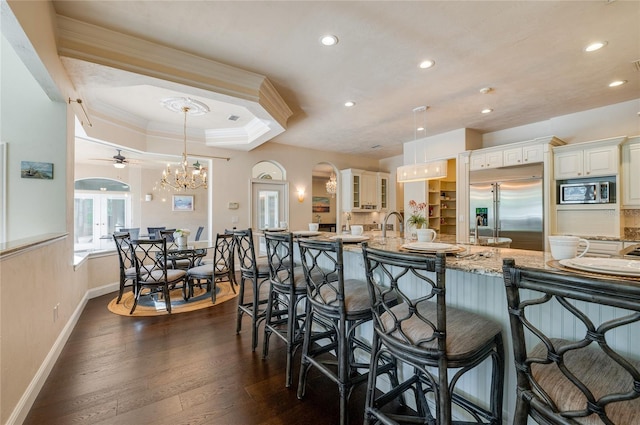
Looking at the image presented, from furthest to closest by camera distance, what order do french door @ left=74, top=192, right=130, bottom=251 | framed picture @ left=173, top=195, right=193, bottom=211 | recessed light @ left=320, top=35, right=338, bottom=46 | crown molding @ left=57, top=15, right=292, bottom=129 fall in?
framed picture @ left=173, top=195, right=193, bottom=211 < french door @ left=74, top=192, right=130, bottom=251 < recessed light @ left=320, top=35, right=338, bottom=46 < crown molding @ left=57, top=15, right=292, bottom=129

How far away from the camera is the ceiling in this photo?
221 cm

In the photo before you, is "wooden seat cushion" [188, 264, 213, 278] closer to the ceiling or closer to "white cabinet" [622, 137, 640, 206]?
the ceiling

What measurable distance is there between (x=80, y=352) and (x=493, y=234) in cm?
566

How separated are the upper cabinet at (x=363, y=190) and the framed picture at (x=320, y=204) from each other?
276 cm

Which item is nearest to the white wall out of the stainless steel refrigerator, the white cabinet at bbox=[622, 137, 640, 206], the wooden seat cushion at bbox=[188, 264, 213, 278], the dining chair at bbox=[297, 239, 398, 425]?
the wooden seat cushion at bbox=[188, 264, 213, 278]

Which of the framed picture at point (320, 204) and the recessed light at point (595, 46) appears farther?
the framed picture at point (320, 204)

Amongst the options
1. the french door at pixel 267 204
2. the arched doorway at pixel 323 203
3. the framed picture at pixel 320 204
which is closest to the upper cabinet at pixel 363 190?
the french door at pixel 267 204

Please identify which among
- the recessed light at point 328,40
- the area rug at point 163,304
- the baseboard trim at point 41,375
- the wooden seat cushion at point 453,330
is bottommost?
the area rug at point 163,304

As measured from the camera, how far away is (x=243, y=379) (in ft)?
7.07

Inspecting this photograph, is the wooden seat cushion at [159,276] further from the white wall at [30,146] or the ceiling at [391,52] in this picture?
the ceiling at [391,52]

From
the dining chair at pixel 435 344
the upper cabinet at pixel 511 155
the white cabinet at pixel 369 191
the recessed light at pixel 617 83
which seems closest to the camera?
the dining chair at pixel 435 344

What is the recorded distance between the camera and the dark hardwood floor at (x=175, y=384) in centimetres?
Result: 178

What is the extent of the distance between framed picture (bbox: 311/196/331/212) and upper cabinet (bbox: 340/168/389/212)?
2.76m

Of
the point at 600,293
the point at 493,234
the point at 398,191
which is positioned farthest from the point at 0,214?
the point at 398,191
